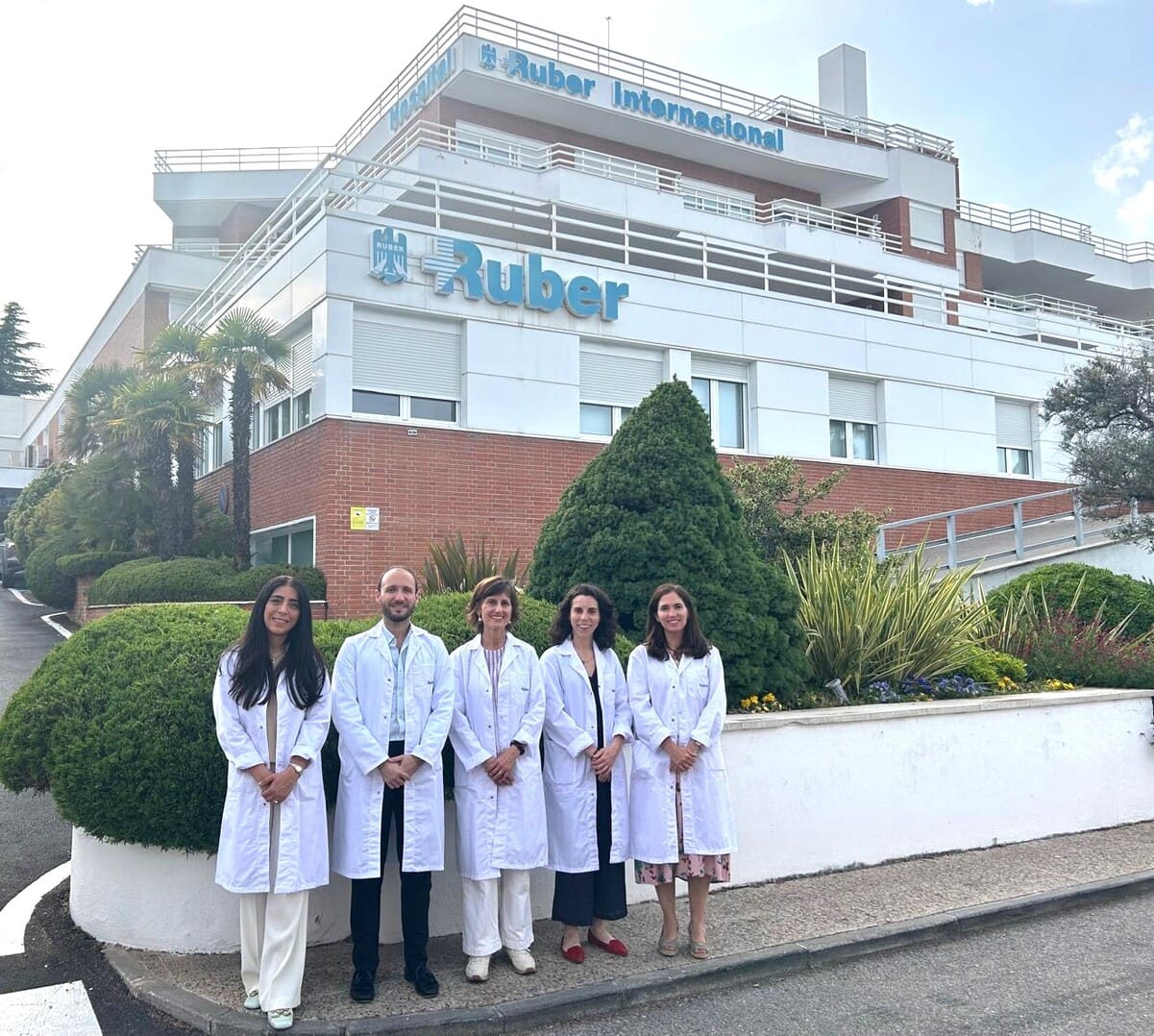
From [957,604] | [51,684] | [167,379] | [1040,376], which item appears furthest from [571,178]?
[51,684]

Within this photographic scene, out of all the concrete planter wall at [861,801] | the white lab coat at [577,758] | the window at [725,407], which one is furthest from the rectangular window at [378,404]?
the white lab coat at [577,758]

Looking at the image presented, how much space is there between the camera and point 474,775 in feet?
16.6

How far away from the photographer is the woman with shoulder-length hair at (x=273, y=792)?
4.46 metres

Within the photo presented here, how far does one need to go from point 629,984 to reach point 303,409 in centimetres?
1341

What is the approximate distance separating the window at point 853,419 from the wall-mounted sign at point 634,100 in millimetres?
9360

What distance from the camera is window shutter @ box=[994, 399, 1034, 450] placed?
23.4 m

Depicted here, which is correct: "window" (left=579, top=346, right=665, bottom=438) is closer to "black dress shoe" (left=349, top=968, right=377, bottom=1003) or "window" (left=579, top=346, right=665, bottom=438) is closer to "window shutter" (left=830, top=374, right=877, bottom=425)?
"window shutter" (left=830, top=374, right=877, bottom=425)

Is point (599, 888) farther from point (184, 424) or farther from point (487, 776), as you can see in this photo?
point (184, 424)

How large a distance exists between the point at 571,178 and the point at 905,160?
11.9 m

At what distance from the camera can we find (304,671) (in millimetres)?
4668

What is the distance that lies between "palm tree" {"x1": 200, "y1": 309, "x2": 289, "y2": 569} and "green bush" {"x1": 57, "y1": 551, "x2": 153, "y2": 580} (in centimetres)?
365

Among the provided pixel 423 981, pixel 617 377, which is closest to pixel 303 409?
pixel 617 377

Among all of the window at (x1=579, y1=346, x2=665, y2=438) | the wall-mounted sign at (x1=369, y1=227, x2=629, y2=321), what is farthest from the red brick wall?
the wall-mounted sign at (x1=369, y1=227, x2=629, y2=321)

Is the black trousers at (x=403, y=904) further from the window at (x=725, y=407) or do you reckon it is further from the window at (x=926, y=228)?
the window at (x=926, y=228)
